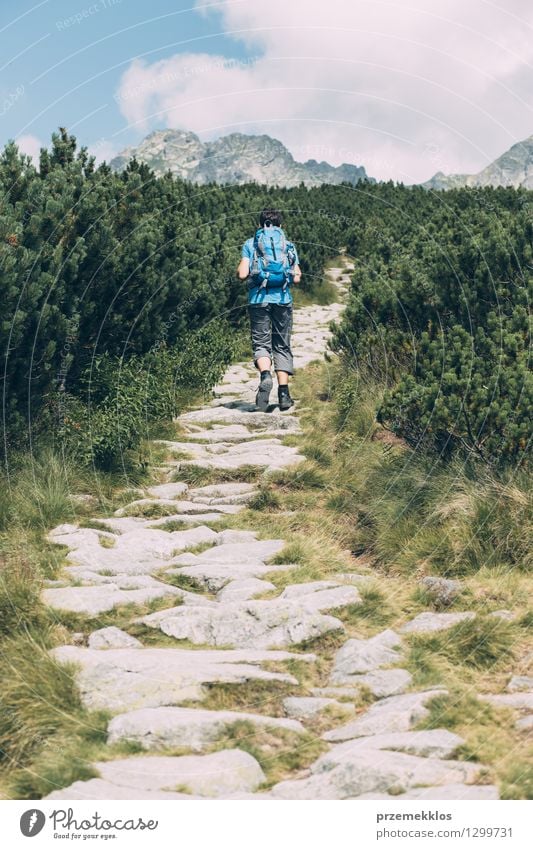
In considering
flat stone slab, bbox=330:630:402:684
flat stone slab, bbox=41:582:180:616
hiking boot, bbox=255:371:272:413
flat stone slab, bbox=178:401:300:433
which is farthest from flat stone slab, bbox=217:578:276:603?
hiking boot, bbox=255:371:272:413

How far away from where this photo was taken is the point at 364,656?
4.56 m

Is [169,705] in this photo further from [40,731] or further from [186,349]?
[186,349]

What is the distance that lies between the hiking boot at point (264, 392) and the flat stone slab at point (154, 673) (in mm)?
5595

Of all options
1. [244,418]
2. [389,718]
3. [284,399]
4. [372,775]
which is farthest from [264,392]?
[372,775]

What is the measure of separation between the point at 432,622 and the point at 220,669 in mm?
1369

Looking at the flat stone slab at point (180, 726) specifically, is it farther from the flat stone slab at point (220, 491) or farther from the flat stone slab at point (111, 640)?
the flat stone slab at point (220, 491)

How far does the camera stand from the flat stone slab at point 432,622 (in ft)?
16.1

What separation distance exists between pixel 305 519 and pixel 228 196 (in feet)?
59.0

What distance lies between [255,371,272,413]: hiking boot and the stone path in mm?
2831

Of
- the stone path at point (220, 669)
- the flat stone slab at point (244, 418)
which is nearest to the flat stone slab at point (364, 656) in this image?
the stone path at point (220, 669)

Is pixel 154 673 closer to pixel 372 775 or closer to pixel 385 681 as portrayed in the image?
pixel 385 681

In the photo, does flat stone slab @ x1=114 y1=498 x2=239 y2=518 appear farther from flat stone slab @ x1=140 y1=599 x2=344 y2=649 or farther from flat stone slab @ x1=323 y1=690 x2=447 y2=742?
flat stone slab @ x1=323 y1=690 x2=447 y2=742

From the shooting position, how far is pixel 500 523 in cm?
574

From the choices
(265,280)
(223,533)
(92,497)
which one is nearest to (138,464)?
(92,497)
